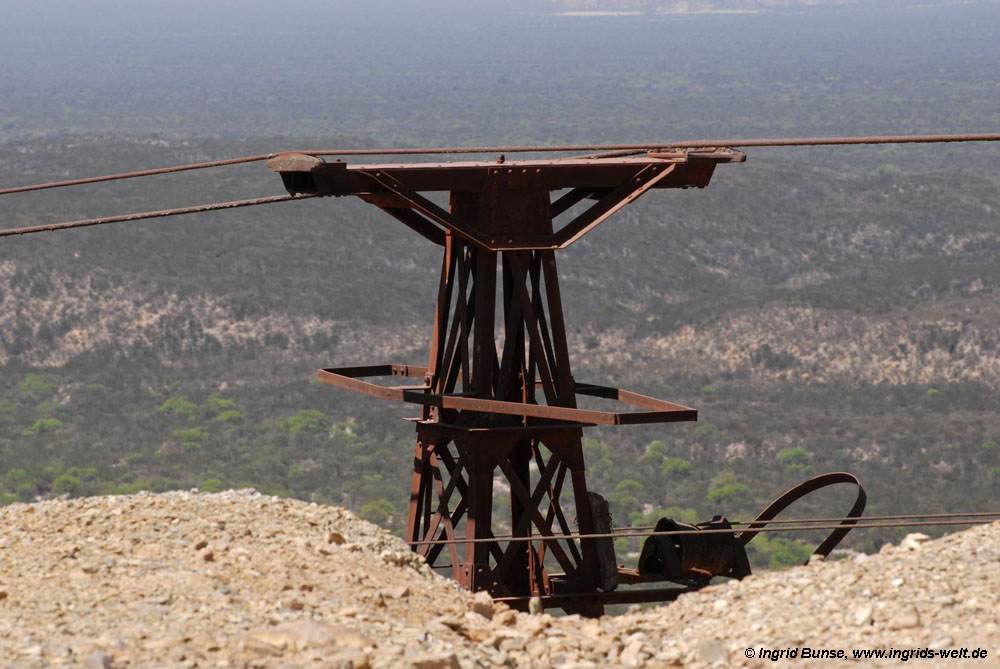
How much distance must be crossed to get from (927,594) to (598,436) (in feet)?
211

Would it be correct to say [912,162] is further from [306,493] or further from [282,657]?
[282,657]

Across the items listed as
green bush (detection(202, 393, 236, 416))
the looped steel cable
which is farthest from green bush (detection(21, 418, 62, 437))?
the looped steel cable

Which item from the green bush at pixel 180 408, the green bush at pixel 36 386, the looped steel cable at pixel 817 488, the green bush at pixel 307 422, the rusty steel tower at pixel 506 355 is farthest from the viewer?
the green bush at pixel 36 386

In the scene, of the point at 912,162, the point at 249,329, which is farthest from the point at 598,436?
the point at 912,162

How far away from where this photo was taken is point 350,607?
29.9ft

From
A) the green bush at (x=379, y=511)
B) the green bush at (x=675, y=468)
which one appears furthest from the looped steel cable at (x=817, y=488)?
the green bush at (x=675, y=468)

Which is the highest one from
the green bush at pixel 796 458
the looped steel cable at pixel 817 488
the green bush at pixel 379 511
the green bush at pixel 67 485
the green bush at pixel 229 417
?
the looped steel cable at pixel 817 488

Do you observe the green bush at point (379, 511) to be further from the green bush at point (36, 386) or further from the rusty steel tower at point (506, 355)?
the rusty steel tower at point (506, 355)

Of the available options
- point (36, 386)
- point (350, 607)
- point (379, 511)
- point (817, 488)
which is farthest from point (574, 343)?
point (350, 607)

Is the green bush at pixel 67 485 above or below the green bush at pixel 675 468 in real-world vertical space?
below

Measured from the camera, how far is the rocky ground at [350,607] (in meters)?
8.19

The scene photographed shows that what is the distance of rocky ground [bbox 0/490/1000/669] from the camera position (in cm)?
819

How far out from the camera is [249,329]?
84500 millimetres

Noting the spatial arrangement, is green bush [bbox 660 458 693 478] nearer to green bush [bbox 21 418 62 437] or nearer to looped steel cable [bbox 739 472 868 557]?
green bush [bbox 21 418 62 437]
